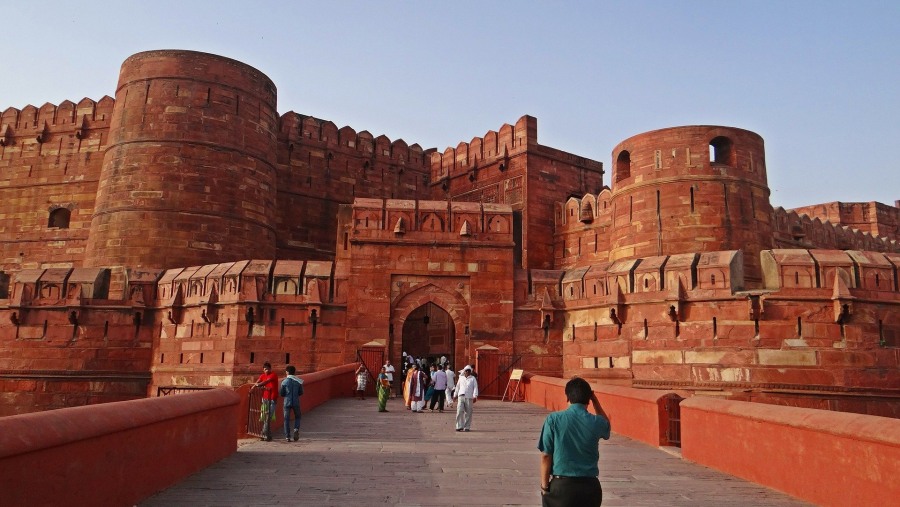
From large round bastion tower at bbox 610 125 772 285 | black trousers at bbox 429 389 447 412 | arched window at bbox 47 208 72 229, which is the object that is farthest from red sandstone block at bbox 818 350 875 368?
arched window at bbox 47 208 72 229

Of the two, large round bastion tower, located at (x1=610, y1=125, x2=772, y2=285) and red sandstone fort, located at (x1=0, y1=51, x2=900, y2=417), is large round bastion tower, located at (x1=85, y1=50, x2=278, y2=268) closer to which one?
red sandstone fort, located at (x1=0, y1=51, x2=900, y2=417)

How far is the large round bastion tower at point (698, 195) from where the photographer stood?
734 inches

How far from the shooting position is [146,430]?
505cm

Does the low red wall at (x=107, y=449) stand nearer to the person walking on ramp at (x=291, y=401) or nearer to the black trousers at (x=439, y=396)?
the person walking on ramp at (x=291, y=401)

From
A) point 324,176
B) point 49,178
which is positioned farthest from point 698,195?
point 49,178

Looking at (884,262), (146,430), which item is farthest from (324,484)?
(884,262)

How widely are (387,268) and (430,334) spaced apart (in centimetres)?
858

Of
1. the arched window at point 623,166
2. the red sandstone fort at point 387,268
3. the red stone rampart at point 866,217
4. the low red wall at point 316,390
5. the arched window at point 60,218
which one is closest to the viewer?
the low red wall at point 316,390

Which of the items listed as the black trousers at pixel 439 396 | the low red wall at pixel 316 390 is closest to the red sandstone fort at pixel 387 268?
the low red wall at pixel 316 390

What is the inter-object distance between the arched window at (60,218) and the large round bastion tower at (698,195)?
18443mm

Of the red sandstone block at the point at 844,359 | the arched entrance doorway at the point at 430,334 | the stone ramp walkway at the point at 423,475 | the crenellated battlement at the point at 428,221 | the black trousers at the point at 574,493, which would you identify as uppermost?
the crenellated battlement at the point at 428,221

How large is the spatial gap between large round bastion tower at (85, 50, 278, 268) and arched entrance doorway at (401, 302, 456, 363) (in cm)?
603

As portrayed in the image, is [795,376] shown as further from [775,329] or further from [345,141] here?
[345,141]

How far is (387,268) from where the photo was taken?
16703 millimetres
